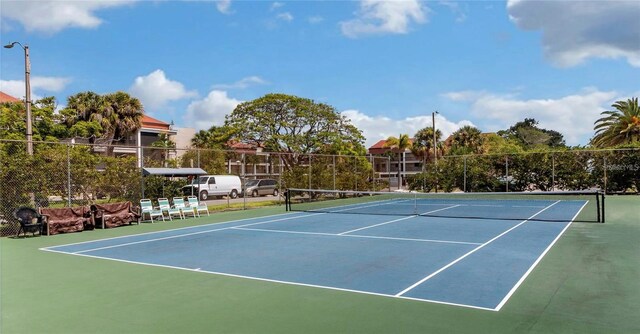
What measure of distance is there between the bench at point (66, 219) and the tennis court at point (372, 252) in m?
2.47

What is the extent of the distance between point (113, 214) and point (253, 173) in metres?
Result: 15.4

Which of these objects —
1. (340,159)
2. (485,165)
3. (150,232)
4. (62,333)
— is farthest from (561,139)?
(62,333)

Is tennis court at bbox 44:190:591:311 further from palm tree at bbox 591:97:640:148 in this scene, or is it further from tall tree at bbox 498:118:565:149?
tall tree at bbox 498:118:565:149

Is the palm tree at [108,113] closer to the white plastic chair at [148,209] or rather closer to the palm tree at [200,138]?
the palm tree at [200,138]

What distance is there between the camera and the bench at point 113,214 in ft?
53.4

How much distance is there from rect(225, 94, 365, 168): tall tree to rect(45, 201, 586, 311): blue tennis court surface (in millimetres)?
24884

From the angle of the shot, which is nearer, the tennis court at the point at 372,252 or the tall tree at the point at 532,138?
the tennis court at the point at 372,252

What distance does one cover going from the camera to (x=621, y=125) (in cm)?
4088

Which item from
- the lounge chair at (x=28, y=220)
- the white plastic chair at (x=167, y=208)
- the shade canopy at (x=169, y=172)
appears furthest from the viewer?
the white plastic chair at (x=167, y=208)

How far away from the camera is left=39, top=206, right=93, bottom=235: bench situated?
1463cm

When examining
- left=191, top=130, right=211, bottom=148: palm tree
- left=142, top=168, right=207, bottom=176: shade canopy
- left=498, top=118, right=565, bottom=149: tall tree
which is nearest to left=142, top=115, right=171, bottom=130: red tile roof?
left=191, top=130, right=211, bottom=148: palm tree

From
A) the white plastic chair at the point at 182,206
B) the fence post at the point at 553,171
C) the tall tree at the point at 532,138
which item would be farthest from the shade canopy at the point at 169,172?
the tall tree at the point at 532,138

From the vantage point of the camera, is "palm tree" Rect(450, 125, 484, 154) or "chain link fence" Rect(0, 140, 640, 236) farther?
"palm tree" Rect(450, 125, 484, 154)

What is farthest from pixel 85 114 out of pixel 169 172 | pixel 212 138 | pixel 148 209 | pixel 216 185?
pixel 148 209
